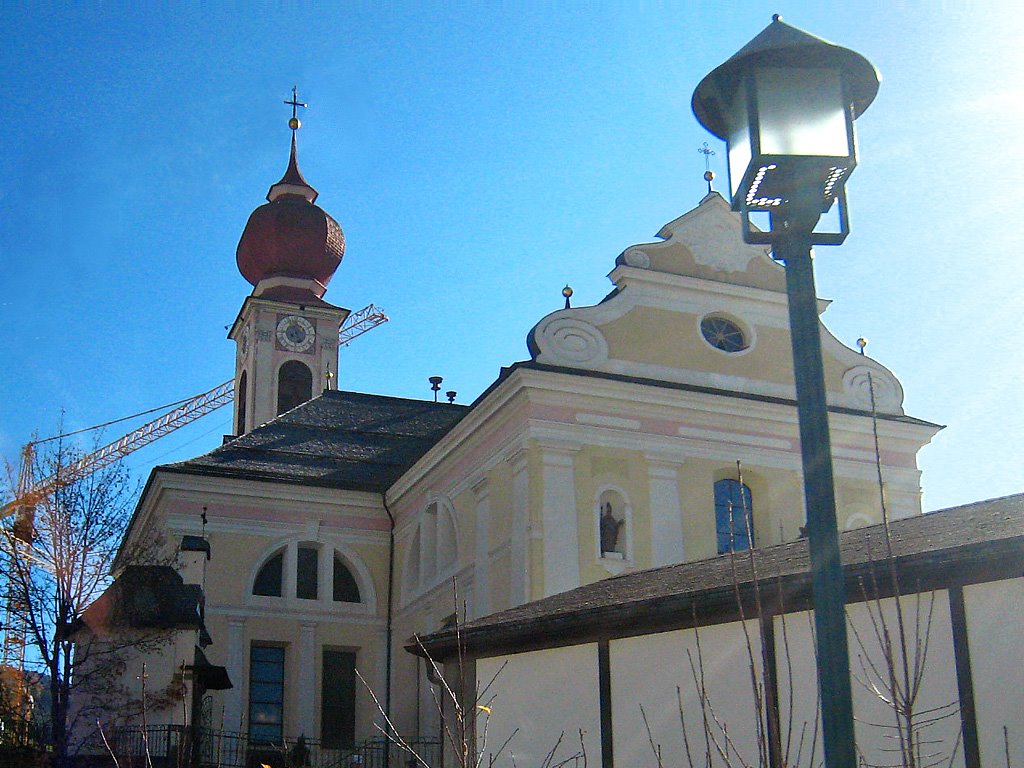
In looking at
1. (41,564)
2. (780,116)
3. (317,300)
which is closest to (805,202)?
(780,116)

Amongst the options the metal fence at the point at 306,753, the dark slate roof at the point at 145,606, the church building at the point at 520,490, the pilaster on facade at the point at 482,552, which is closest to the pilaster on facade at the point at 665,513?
the church building at the point at 520,490

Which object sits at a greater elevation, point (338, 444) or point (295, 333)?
point (295, 333)

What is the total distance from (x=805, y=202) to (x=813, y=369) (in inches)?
28.9

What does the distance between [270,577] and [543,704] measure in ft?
60.6

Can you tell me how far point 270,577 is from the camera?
31672 millimetres

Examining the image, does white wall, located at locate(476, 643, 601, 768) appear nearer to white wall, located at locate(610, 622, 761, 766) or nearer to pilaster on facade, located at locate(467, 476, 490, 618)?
white wall, located at locate(610, 622, 761, 766)

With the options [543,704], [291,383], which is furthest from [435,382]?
[543,704]

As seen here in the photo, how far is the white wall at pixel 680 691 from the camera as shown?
41.3ft

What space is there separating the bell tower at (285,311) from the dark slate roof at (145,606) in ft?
70.5

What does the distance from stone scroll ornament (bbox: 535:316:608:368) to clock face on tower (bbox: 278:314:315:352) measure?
21.2 meters

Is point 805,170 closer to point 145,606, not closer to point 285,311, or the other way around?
point 145,606

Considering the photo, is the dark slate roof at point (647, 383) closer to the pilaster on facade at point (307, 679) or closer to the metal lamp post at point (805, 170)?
the pilaster on facade at point (307, 679)

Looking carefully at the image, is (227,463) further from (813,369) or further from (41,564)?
(813,369)

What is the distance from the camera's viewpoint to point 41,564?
24.1 metres
